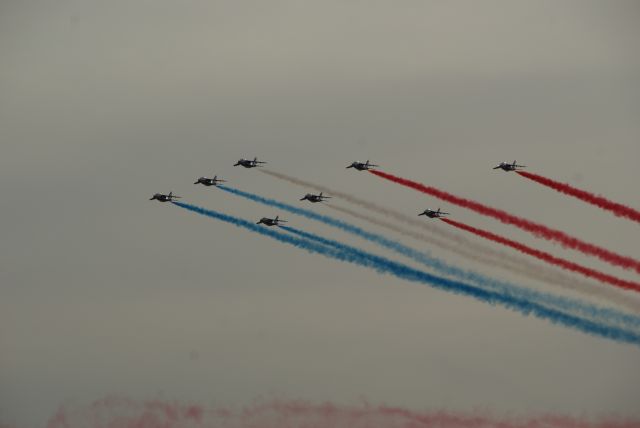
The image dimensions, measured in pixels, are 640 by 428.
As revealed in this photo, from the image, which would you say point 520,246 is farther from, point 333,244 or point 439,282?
point 333,244

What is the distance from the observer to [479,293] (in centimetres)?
14362

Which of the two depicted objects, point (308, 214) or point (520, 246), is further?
point (308, 214)

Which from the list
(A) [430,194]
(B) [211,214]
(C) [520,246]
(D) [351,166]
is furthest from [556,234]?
(B) [211,214]

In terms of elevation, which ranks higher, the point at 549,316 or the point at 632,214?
the point at 632,214

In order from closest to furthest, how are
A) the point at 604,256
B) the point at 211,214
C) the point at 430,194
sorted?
the point at 604,256
the point at 430,194
the point at 211,214

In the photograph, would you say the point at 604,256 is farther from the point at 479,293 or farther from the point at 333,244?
the point at 333,244

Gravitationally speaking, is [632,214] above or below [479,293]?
above

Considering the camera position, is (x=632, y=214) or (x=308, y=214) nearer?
(x=632, y=214)

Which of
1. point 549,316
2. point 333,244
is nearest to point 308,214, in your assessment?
point 333,244

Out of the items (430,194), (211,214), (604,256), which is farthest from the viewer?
(211,214)

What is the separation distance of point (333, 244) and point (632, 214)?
93.1 feet

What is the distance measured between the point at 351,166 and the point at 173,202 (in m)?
19.4

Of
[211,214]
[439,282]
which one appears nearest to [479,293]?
[439,282]

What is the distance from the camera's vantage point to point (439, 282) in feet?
477
